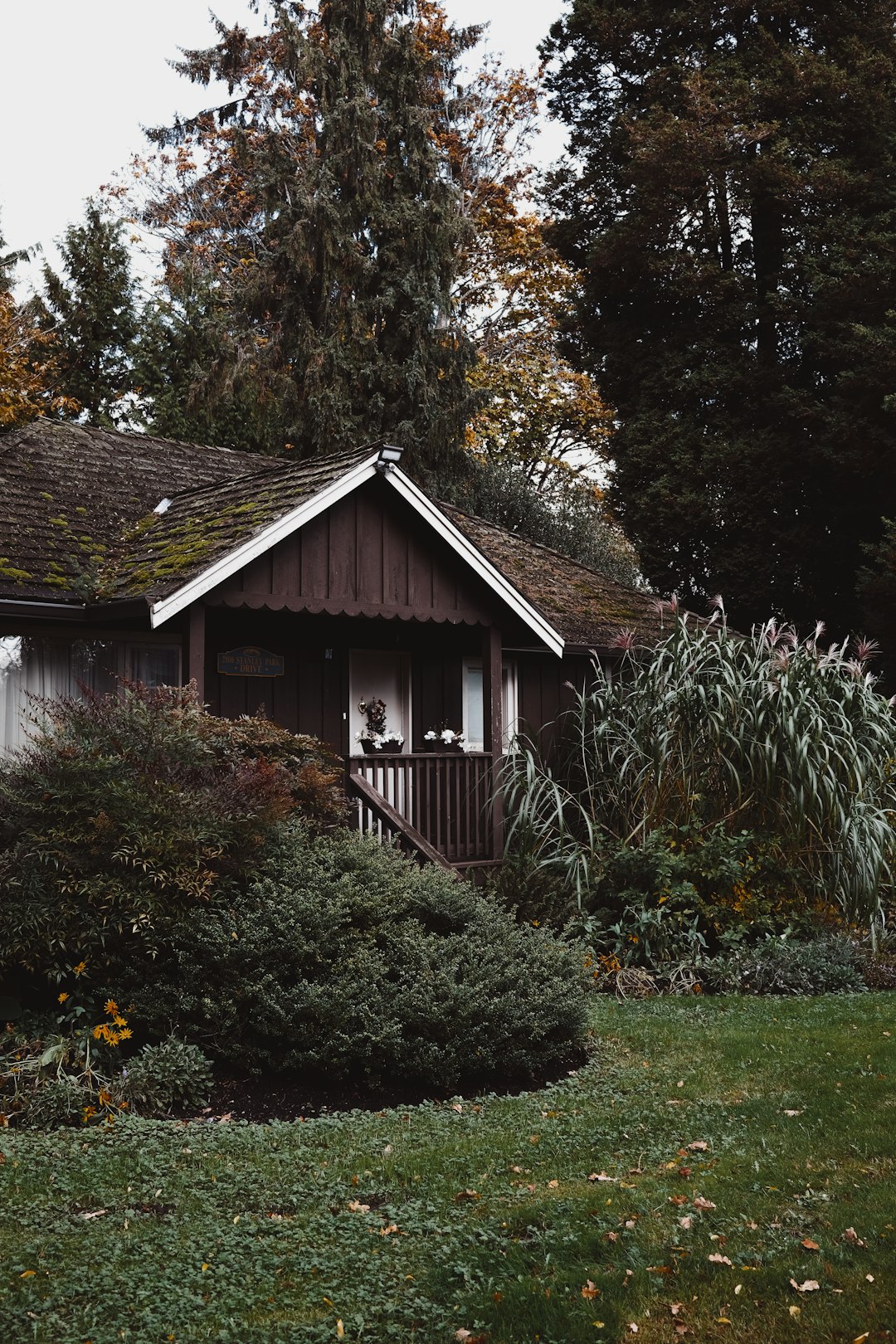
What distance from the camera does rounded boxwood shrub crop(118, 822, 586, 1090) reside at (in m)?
6.81

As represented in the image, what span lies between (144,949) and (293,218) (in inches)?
703

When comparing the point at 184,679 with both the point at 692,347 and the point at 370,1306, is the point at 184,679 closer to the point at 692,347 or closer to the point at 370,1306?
the point at 370,1306

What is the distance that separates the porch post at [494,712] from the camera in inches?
469

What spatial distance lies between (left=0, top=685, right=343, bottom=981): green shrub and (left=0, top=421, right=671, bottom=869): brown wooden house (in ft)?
6.54

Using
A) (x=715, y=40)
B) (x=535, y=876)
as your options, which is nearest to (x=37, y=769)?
(x=535, y=876)

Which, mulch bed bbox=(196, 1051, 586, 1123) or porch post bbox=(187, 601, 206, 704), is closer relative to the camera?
mulch bed bbox=(196, 1051, 586, 1123)

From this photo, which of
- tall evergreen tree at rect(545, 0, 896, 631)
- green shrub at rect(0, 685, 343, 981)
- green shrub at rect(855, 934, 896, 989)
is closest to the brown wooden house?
green shrub at rect(0, 685, 343, 981)

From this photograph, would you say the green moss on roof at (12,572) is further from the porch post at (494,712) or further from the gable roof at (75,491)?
the porch post at (494,712)

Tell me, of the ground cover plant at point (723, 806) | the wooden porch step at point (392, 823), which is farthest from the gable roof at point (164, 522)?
the wooden porch step at point (392, 823)

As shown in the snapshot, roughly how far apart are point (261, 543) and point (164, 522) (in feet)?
7.76

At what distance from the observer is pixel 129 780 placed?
7.30m

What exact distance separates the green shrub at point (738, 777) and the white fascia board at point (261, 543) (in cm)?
318

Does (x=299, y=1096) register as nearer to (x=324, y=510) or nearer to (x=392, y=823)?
(x=392, y=823)

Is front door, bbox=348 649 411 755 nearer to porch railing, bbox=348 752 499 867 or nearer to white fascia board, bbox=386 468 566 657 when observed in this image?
porch railing, bbox=348 752 499 867
